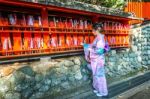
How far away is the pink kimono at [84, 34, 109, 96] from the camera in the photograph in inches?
373

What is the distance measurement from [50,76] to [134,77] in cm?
457

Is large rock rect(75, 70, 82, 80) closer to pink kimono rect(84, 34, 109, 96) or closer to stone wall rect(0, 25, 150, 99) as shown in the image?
stone wall rect(0, 25, 150, 99)

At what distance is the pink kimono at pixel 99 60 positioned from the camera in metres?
9.48

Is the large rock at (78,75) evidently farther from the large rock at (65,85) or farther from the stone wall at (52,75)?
the large rock at (65,85)

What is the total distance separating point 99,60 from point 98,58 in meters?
0.06

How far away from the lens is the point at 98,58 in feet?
31.5

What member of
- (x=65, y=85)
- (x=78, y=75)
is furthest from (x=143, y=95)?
(x=65, y=85)

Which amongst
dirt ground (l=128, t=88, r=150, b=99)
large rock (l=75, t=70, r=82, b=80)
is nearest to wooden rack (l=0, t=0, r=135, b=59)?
large rock (l=75, t=70, r=82, b=80)

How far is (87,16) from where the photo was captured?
11.1m

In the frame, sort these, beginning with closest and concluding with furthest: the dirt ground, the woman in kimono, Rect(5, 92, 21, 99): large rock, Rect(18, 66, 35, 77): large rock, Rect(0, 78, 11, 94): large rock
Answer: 1. Rect(0, 78, 11, 94): large rock
2. Rect(5, 92, 21, 99): large rock
3. Rect(18, 66, 35, 77): large rock
4. the woman in kimono
5. the dirt ground

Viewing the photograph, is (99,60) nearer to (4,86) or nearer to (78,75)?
(78,75)

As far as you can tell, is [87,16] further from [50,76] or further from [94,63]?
[50,76]

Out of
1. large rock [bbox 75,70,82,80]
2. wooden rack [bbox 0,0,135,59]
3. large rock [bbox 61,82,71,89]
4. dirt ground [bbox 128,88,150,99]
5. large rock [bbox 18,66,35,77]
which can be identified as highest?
wooden rack [bbox 0,0,135,59]

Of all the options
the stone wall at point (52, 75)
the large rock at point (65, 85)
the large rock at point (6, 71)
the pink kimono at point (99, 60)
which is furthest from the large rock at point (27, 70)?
the pink kimono at point (99, 60)
